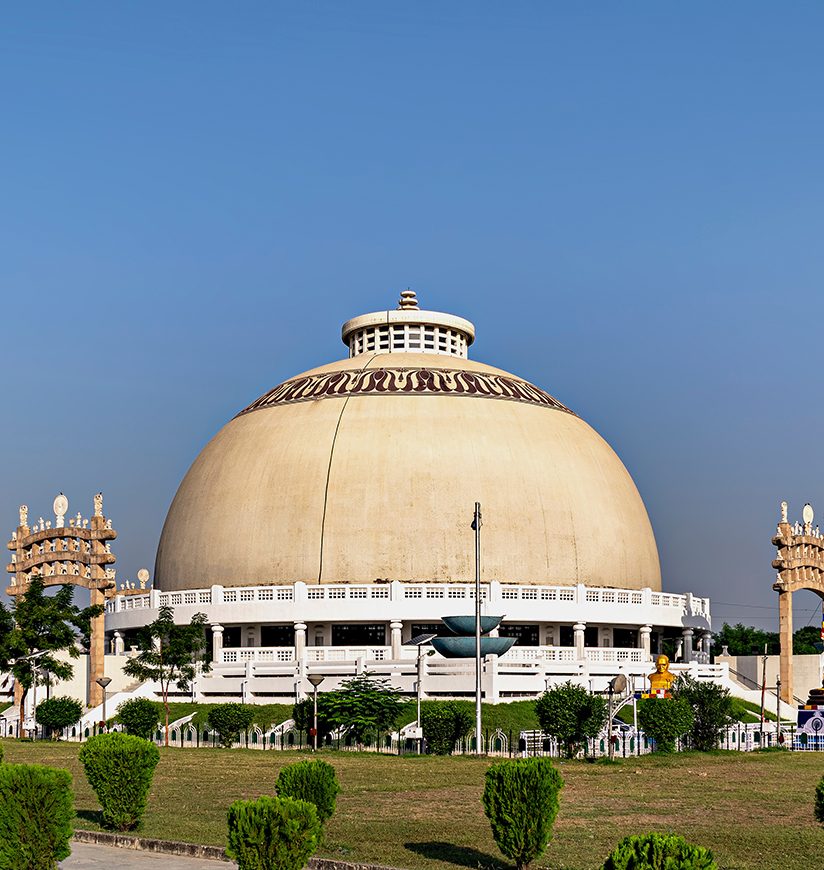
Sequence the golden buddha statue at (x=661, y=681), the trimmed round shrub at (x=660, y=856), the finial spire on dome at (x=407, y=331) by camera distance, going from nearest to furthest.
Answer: the trimmed round shrub at (x=660, y=856) → the golden buddha statue at (x=661, y=681) → the finial spire on dome at (x=407, y=331)

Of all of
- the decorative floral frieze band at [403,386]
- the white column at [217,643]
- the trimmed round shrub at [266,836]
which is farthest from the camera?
the decorative floral frieze band at [403,386]

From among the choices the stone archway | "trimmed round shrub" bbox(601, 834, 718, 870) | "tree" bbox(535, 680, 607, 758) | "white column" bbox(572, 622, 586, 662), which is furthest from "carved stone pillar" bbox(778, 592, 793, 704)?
"trimmed round shrub" bbox(601, 834, 718, 870)

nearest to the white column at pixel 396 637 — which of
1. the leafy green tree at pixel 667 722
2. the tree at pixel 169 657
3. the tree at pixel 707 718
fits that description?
the tree at pixel 169 657

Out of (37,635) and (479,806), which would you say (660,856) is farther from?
(37,635)

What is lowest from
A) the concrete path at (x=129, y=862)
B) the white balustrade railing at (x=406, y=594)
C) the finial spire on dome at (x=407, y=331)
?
the concrete path at (x=129, y=862)

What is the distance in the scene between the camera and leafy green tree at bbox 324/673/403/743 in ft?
125

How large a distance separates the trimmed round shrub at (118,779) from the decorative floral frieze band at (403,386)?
3892 centimetres

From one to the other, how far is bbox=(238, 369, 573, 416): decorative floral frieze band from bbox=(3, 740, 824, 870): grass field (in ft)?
87.0

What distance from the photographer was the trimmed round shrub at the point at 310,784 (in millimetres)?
Result: 17172

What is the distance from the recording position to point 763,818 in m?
20.4

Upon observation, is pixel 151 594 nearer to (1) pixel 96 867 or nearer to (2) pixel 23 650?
(2) pixel 23 650

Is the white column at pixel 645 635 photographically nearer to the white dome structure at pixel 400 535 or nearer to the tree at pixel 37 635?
the white dome structure at pixel 400 535

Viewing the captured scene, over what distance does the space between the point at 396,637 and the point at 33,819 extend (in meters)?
33.6

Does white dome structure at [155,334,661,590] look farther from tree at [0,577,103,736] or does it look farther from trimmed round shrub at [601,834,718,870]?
trimmed round shrub at [601,834,718,870]
